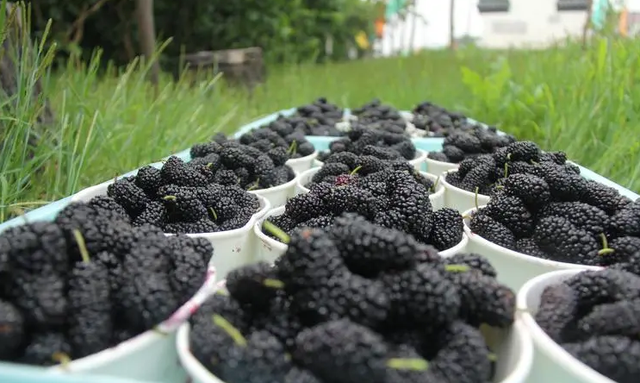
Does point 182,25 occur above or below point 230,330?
above

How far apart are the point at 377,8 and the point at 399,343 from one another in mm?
8616

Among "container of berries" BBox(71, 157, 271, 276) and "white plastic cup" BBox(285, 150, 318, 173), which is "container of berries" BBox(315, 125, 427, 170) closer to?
"white plastic cup" BBox(285, 150, 318, 173)

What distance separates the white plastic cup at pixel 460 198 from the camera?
4.40ft

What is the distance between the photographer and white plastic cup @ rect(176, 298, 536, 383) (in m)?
0.65

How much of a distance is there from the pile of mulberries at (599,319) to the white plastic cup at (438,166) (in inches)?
35.8

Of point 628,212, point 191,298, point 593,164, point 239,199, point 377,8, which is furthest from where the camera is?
point 377,8

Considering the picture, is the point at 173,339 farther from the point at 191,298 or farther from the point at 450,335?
the point at 450,335

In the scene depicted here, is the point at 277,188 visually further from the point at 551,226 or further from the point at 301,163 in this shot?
the point at 551,226

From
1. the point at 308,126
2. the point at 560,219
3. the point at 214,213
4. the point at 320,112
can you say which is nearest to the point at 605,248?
the point at 560,219

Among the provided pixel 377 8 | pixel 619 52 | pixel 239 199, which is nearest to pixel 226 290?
pixel 239 199

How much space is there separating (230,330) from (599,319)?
466mm

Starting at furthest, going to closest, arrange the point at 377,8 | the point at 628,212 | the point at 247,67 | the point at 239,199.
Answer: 1. the point at 377,8
2. the point at 247,67
3. the point at 239,199
4. the point at 628,212

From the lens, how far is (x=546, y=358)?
0.70 m

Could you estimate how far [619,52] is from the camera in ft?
7.54
